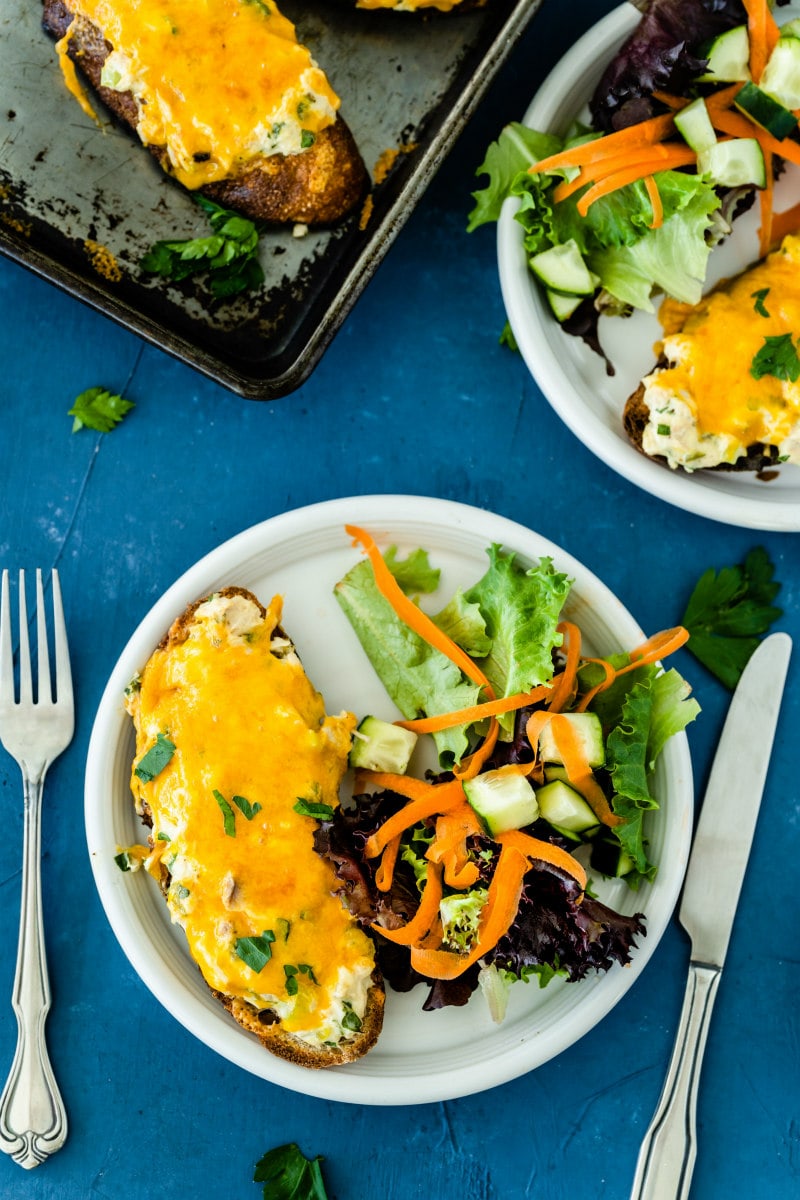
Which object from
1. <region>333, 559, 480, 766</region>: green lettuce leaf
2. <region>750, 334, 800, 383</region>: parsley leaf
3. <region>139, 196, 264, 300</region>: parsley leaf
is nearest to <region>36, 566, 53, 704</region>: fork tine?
<region>333, 559, 480, 766</region>: green lettuce leaf

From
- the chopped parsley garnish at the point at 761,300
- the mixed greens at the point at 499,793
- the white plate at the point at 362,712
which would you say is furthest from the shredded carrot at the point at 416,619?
the chopped parsley garnish at the point at 761,300

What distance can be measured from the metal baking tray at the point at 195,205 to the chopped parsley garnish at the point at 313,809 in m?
1.27

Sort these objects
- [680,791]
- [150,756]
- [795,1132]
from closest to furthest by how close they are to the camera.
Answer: [150,756], [680,791], [795,1132]

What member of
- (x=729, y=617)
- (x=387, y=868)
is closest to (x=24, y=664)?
(x=387, y=868)

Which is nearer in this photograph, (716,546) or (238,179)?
(238,179)

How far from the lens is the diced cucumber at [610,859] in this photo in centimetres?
292

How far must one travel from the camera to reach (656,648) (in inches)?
117

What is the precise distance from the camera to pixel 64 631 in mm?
3240

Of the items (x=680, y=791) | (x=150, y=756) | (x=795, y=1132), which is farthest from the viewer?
(x=795, y=1132)

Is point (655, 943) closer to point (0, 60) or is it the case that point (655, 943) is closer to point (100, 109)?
A: point (100, 109)

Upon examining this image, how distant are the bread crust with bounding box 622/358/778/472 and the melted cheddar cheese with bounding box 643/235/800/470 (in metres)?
0.05

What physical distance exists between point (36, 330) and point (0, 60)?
31.8 inches

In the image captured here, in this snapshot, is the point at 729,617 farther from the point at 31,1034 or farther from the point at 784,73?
the point at 31,1034

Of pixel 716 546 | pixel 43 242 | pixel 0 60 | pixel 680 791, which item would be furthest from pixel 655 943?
pixel 0 60
